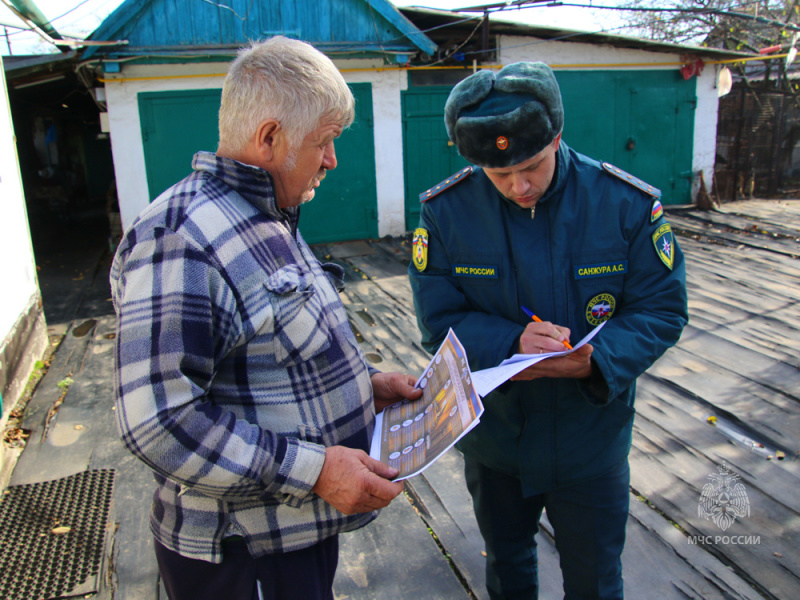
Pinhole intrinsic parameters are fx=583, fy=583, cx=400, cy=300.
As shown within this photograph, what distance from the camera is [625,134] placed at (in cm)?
1107

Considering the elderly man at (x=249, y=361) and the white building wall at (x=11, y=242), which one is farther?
the white building wall at (x=11, y=242)

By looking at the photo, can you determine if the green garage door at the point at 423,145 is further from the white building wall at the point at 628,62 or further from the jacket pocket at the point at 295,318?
the jacket pocket at the point at 295,318

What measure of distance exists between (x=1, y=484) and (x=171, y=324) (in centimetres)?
311

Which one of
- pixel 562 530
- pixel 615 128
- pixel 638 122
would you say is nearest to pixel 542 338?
pixel 562 530

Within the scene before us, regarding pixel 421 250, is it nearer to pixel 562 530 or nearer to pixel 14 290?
pixel 562 530

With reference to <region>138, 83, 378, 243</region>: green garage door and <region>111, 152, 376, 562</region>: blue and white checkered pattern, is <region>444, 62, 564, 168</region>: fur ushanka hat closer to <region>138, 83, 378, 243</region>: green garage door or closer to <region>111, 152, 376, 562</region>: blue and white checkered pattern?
<region>111, 152, 376, 562</region>: blue and white checkered pattern

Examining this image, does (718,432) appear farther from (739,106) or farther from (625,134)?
(739,106)

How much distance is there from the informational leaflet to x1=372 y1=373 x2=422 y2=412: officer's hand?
27 mm

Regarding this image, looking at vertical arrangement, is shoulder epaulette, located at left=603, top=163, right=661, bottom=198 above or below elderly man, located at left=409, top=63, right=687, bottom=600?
above

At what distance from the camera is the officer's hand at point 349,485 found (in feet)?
4.19

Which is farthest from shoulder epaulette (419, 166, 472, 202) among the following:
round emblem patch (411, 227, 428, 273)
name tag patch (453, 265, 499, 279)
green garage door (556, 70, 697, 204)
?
green garage door (556, 70, 697, 204)

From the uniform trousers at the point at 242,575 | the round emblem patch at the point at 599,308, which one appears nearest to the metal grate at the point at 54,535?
the uniform trousers at the point at 242,575

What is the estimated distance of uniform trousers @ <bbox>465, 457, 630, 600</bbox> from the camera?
1801 mm

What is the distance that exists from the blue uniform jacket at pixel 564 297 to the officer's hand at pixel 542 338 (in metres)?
0.10
